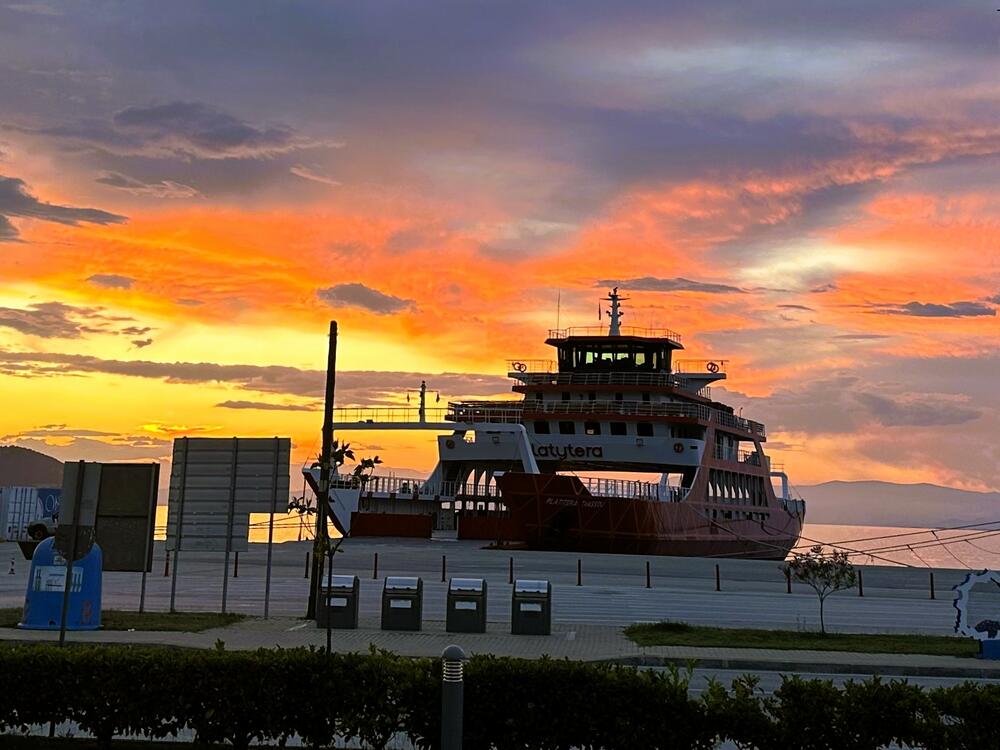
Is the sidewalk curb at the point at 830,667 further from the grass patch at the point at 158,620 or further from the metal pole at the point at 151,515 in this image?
the metal pole at the point at 151,515

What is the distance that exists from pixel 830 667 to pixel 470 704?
26.1 feet

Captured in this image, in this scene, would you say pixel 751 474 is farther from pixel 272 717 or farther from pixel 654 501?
pixel 272 717

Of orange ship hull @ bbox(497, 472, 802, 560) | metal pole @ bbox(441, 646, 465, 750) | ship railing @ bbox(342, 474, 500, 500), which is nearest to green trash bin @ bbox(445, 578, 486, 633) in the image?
metal pole @ bbox(441, 646, 465, 750)

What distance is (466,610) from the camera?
1727 cm

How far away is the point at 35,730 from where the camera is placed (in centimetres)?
955

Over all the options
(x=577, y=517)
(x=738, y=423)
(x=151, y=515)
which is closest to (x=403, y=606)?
(x=151, y=515)

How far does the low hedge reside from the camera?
781cm

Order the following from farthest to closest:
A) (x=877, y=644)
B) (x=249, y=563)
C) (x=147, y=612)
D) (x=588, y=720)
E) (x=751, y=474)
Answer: (x=751, y=474)
(x=249, y=563)
(x=147, y=612)
(x=877, y=644)
(x=588, y=720)

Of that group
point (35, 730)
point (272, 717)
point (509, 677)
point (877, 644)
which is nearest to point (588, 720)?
point (509, 677)

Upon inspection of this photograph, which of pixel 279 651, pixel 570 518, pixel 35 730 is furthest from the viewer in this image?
pixel 570 518

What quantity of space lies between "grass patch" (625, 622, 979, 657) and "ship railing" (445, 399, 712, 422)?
3350 centimetres

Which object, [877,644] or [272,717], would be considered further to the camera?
[877,644]

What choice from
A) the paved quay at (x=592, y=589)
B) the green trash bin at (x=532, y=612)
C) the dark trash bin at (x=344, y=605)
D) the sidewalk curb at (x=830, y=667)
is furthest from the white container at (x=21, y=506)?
the sidewalk curb at (x=830, y=667)

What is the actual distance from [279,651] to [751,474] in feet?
186
